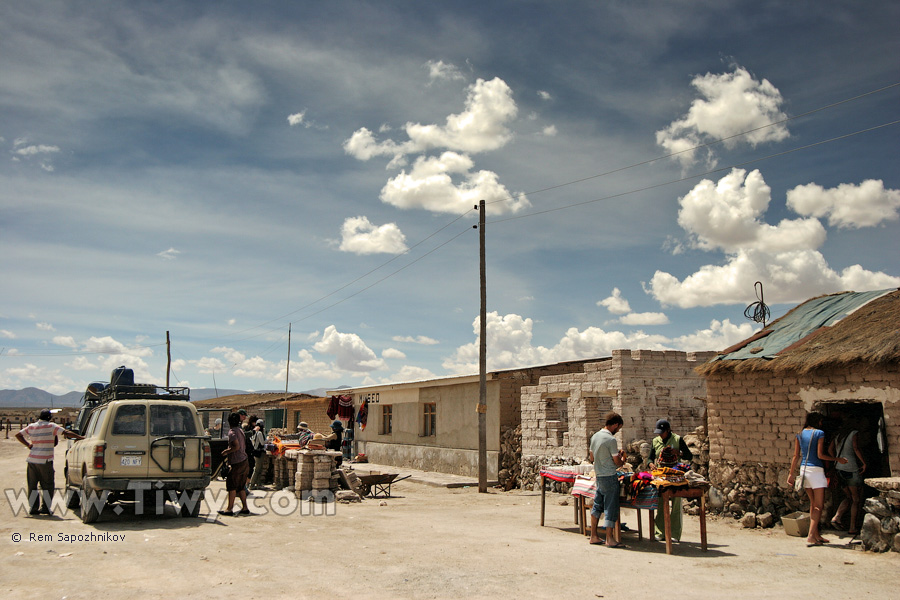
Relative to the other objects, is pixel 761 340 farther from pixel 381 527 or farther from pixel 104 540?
pixel 104 540

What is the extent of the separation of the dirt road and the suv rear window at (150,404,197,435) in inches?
50.7

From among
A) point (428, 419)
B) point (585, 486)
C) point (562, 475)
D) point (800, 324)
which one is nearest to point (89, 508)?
point (562, 475)

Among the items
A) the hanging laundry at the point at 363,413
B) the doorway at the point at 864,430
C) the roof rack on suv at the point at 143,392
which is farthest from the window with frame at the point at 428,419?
the doorway at the point at 864,430

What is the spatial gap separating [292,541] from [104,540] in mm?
2251

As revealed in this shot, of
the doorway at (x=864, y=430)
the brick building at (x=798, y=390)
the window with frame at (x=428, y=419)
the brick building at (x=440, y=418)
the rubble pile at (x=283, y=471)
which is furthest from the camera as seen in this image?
the window with frame at (x=428, y=419)

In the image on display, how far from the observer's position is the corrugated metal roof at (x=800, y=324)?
405 inches

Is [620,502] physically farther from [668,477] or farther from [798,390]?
[798,390]

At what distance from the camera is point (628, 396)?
13547 millimetres

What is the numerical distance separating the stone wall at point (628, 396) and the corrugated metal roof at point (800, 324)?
242 centimetres

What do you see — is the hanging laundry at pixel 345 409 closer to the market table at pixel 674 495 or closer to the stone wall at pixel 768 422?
the stone wall at pixel 768 422

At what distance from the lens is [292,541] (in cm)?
816

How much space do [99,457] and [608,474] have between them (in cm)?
687

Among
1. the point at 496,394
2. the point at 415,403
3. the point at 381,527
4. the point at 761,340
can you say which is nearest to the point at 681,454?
the point at 761,340

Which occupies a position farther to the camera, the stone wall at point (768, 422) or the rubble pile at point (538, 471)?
the rubble pile at point (538, 471)
